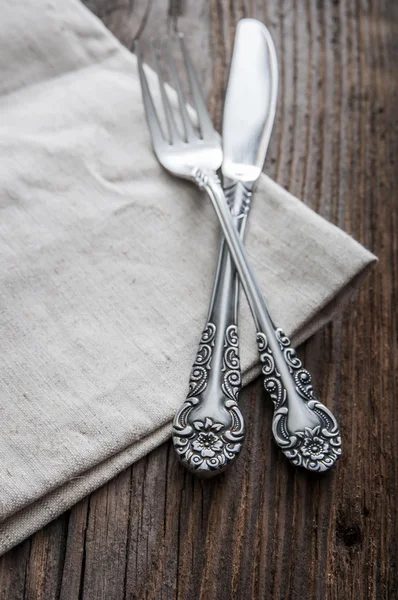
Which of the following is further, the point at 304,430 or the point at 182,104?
the point at 182,104

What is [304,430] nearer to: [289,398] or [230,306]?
[289,398]

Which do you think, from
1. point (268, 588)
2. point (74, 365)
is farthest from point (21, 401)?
point (268, 588)

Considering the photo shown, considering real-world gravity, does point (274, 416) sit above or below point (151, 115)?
below

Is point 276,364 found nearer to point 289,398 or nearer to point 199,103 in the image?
point 289,398

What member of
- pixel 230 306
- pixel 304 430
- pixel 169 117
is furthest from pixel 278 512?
pixel 169 117

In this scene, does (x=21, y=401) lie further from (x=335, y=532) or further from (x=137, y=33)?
(x=137, y=33)

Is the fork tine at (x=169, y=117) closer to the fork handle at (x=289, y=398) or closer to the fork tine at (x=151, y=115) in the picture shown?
the fork tine at (x=151, y=115)

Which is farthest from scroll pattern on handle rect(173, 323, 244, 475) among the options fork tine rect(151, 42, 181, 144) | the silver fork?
fork tine rect(151, 42, 181, 144)
